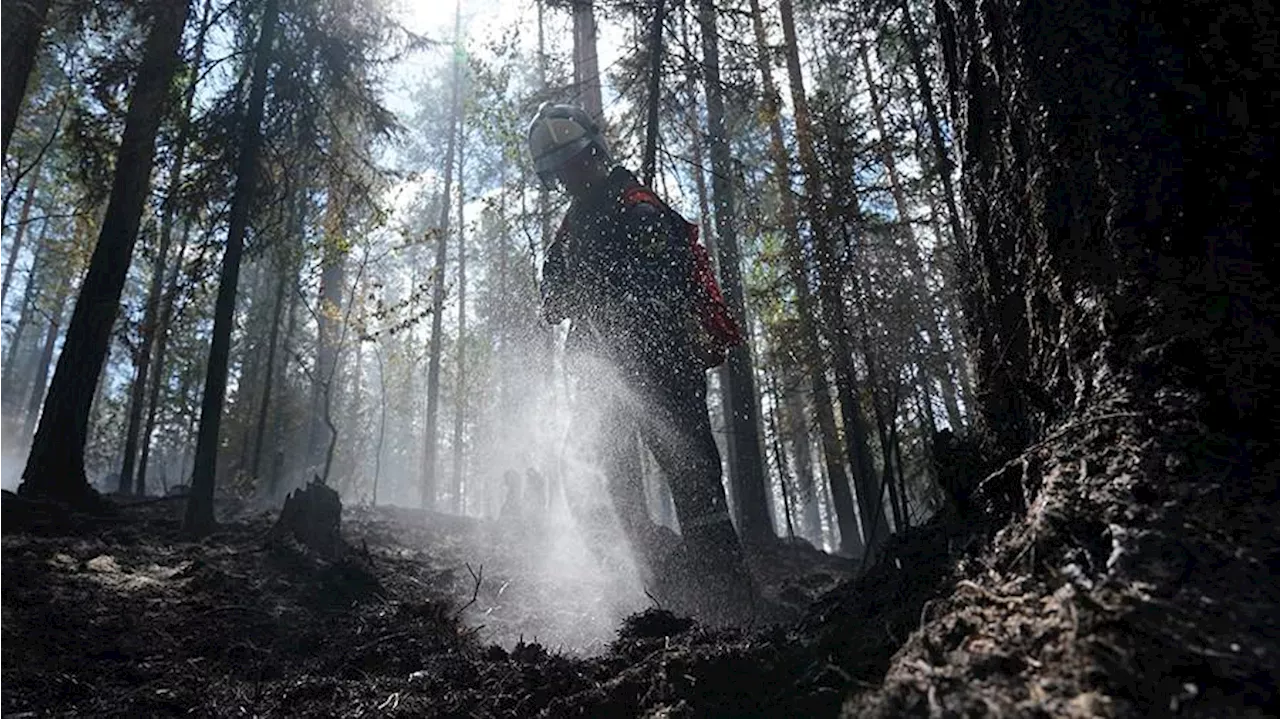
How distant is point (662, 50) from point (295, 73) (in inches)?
159

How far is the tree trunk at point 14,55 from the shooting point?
17.2 ft

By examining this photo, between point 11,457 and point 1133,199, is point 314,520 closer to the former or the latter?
point 1133,199

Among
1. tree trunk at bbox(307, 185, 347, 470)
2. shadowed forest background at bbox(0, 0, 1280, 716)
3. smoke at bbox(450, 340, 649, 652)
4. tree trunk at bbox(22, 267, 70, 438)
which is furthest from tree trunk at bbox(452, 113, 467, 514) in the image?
shadowed forest background at bbox(0, 0, 1280, 716)

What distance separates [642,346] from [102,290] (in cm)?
582

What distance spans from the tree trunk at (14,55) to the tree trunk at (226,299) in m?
1.78

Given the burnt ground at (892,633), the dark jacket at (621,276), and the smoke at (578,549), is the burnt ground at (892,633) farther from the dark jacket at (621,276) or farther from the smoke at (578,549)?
the dark jacket at (621,276)

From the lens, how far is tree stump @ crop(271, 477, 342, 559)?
5.98 metres

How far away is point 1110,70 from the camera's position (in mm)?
1363

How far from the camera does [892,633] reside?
1368mm

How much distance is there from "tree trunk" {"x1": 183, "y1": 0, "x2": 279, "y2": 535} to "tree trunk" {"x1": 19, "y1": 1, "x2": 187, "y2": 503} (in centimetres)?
94

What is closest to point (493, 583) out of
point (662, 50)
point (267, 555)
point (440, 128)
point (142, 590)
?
point (267, 555)

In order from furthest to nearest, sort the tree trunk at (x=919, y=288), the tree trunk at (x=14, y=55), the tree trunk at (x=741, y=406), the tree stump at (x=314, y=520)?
the tree trunk at (x=741, y=406), the tree trunk at (x=919, y=288), the tree stump at (x=314, y=520), the tree trunk at (x=14, y=55)

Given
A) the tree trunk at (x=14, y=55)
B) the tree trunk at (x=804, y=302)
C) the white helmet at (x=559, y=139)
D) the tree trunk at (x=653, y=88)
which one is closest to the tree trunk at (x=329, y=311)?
the tree trunk at (x=14, y=55)

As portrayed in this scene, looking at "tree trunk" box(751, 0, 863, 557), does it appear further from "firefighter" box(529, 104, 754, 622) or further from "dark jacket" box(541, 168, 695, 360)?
"dark jacket" box(541, 168, 695, 360)
